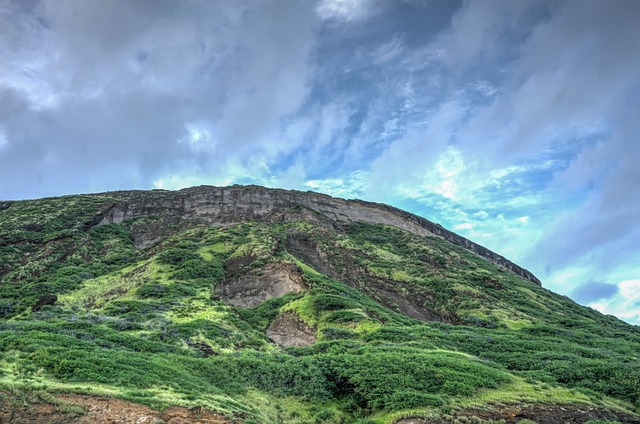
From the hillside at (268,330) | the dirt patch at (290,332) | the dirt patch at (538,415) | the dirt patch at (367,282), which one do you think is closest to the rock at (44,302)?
the hillside at (268,330)

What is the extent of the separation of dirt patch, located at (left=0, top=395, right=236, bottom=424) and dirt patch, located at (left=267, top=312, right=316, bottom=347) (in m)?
22.9

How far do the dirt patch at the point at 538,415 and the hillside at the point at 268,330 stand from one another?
10 centimetres

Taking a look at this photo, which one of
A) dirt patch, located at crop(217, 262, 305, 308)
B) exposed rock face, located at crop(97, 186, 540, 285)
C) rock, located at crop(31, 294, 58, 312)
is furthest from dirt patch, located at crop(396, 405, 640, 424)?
exposed rock face, located at crop(97, 186, 540, 285)

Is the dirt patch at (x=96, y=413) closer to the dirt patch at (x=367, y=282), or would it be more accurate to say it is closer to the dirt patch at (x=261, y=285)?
the dirt patch at (x=261, y=285)

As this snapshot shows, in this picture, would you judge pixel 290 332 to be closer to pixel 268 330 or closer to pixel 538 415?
pixel 268 330

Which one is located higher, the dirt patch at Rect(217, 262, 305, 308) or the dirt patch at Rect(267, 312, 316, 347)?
the dirt patch at Rect(217, 262, 305, 308)

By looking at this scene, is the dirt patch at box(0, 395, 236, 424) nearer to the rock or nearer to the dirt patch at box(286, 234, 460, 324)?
the rock

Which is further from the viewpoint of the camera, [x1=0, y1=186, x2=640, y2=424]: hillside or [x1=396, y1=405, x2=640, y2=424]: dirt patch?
[x1=0, y1=186, x2=640, y2=424]: hillside

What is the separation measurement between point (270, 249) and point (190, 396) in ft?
142

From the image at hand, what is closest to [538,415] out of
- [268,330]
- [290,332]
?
[290,332]

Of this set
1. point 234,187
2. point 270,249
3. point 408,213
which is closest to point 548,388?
point 270,249

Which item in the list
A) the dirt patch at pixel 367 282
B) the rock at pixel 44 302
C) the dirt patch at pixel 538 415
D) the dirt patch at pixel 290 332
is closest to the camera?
the dirt patch at pixel 538 415

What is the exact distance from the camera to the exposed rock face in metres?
95.3

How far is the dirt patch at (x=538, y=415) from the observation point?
21.5 meters
